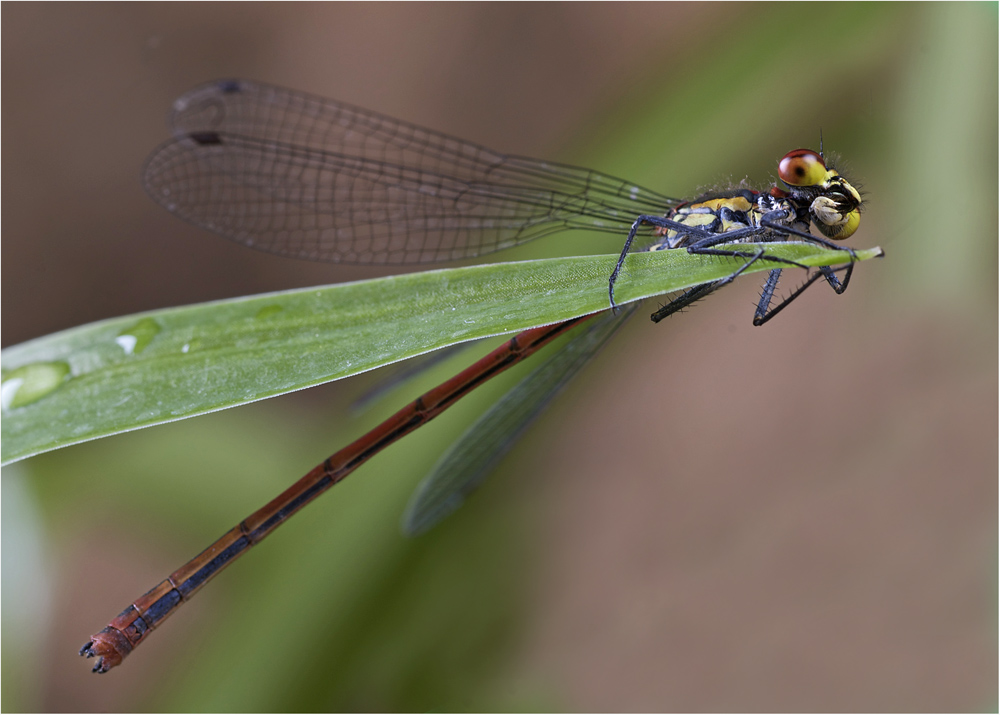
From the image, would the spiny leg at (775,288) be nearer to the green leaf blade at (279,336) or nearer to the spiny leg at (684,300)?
Answer: the spiny leg at (684,300)

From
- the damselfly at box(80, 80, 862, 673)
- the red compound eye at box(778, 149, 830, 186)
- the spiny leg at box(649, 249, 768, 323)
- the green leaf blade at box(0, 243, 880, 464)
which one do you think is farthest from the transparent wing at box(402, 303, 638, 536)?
the green leaf blade at box(0, 243, 880, 464)

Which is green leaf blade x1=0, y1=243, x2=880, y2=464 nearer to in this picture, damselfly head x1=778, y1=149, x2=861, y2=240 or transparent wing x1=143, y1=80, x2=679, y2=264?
damselfly head x1=778, y1=149, x2=861, y2=240

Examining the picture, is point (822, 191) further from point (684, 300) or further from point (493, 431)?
point (493, 431)

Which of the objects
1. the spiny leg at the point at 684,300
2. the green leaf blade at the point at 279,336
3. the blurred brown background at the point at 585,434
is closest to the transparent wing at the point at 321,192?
the blurred brown background at the point at 585,434

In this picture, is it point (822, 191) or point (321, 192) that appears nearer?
point (822, 191)

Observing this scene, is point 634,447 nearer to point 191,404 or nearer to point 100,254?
point 191,404

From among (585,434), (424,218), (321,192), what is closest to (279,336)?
(424,218)
